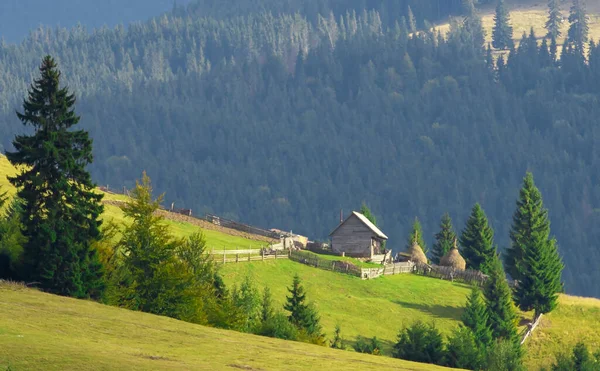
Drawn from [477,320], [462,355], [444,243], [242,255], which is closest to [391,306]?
[477,320]

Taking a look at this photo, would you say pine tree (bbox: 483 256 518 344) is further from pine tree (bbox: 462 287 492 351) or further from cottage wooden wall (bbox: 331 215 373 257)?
cottage wooden wall (bbox: 331 215 373 257)

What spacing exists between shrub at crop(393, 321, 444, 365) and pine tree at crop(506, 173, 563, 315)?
30279mm

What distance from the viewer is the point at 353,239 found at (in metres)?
126

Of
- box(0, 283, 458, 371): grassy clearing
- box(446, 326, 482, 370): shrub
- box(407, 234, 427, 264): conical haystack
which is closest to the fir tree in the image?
box(446, 326, 482, 370): shrub

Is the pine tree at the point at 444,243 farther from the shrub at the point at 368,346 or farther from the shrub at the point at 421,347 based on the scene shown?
the shrub at the point at 421,347

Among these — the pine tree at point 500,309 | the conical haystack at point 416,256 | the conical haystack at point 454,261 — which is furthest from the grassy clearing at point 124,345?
the conical haystack at point 416,256

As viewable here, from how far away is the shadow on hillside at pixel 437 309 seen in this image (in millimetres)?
108812

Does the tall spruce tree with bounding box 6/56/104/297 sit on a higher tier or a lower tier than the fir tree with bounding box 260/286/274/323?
higher

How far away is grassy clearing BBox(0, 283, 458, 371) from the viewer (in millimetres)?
51781

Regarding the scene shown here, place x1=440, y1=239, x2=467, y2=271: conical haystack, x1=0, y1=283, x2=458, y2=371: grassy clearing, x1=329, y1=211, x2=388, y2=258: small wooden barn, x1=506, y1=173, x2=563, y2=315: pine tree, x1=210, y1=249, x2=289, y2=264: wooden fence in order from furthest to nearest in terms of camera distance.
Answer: x1=440, y1=239, x2=467, y2=271: conical haystack, x1=329, y1=211, x2=388, y2=258: small wooden barn, x1=506, y1=173, x2=563, y2=315: pine tree, x1=210, y1=249, x2=289, y2=264: wooden fence, x1=0, y1=283, x2=458, y2=371: grassy clearing

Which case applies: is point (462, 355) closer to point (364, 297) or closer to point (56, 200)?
point (364, 297)

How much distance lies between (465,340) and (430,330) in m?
→ 3.18

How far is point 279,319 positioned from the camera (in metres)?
82.4

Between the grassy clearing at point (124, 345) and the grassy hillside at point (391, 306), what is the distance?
2975cm
